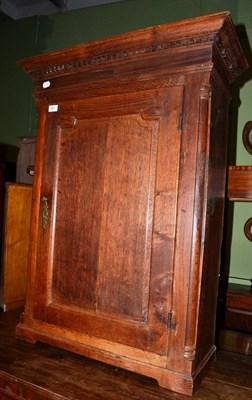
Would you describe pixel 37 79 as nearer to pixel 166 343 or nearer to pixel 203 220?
pixel 203 220

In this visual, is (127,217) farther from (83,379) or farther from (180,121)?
(83,379)

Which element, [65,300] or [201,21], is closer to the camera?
[201,21]

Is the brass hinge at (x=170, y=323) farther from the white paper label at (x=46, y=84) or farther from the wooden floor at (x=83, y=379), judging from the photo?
the white paper label at (x=46, y=84)

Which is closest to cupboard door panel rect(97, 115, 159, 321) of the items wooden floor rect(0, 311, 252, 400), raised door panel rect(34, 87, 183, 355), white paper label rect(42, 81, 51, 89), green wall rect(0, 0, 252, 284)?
raised door panel rect(34, 87, 183, 355)

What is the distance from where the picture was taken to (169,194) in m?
1.21

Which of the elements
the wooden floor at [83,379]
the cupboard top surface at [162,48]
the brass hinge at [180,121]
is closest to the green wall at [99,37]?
the cupboard top surface at [162,48]

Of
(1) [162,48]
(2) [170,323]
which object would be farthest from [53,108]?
(2) [170,323]

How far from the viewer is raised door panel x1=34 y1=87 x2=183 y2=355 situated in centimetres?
122

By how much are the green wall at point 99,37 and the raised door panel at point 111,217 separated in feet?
3.83

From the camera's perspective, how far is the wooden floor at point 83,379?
3.75 ft

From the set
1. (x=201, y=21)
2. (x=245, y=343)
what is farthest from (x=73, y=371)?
(x=201, y=21)

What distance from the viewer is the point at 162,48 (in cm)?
124

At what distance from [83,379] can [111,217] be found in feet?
2.14

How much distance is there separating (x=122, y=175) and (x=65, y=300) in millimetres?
632
